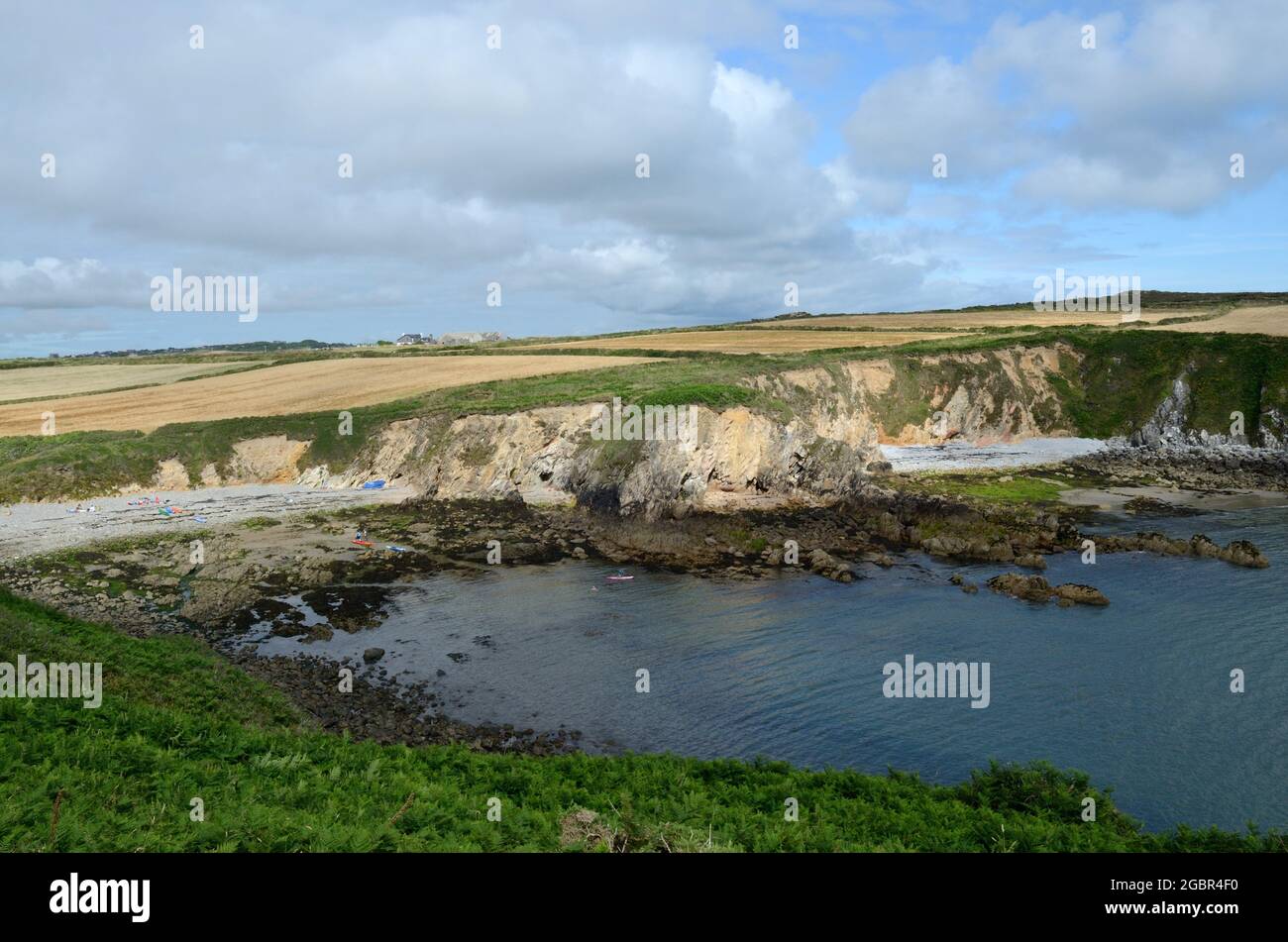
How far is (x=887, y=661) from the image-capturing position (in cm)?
3150

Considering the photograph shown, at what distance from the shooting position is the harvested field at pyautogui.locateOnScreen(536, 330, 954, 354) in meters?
97.6

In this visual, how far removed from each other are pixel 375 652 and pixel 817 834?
903 inches

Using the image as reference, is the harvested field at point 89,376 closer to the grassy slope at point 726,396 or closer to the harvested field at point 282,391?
the harvested field at point 282,391

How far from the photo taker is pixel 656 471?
55.8 m

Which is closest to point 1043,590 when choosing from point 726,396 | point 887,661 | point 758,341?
point 887,661

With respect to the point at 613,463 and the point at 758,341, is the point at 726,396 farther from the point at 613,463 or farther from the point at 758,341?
the point at 758,341

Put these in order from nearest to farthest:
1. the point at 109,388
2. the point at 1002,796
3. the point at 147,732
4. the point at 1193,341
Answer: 1. the point at 147,732
2. the point at 1002,796
3. the point at 1193,341
4. the point at 109,388

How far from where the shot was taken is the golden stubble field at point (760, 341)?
97250 mm

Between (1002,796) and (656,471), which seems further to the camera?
(656,471)

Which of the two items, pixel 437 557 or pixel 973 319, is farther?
pixel 973 319

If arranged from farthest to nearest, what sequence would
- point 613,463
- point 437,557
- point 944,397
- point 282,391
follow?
point 944,397
point 282,391
point 613,463
point 437,557

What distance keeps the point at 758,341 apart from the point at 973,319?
41.4 metres
